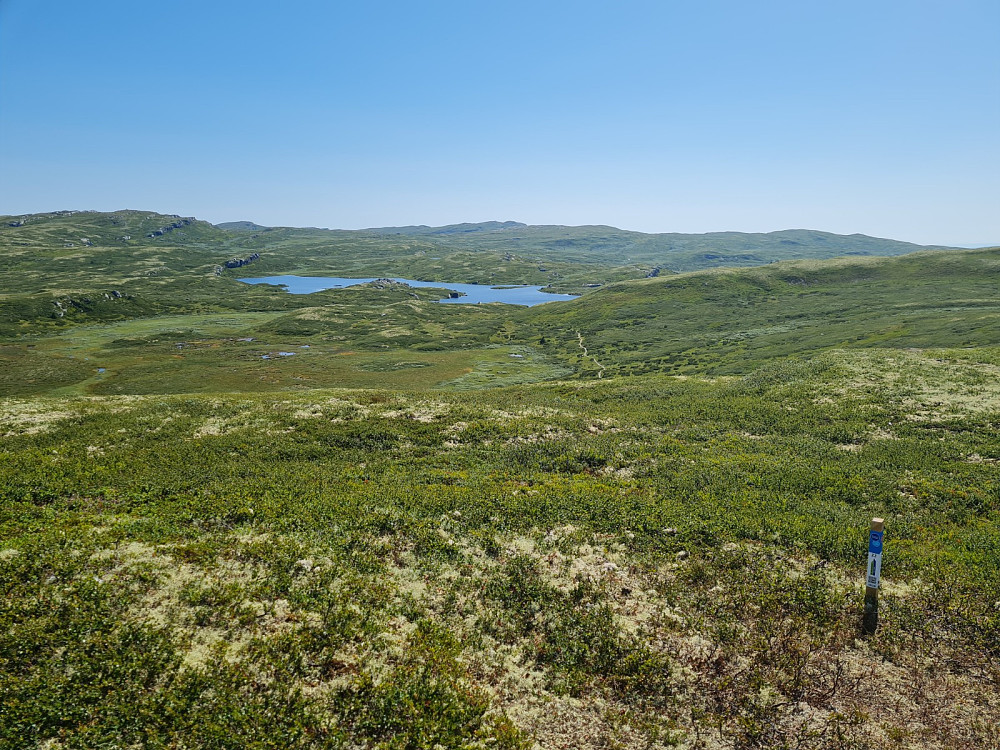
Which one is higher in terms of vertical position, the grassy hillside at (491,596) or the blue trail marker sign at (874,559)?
the blue trail marker sign at (874,559)

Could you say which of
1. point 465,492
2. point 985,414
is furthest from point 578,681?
point 985,414

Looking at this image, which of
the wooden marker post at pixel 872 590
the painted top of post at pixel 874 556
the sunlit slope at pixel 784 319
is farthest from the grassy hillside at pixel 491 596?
the sunlit slope at pixel 784 319

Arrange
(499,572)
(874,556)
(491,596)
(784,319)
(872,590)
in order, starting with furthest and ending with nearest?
(784,319)
(499,572)
(491,596)
(872,590)
(874,556)

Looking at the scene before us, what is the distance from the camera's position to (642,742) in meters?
10.5

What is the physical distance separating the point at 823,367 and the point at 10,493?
66.3m

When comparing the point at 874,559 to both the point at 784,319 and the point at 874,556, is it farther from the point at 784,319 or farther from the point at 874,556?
the point at 784,319

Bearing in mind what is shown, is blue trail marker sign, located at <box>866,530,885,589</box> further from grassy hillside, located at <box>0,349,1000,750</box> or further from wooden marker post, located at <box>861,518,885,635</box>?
grassy hillside, located at <box>0,349,1000,750</box>

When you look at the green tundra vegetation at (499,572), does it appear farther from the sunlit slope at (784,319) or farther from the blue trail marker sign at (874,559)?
the sunlit slope at (784,319)

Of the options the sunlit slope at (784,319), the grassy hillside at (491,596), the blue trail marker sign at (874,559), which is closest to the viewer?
the grassy hillside at (491,596)

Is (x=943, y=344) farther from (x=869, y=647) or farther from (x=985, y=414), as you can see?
(x=869, y=647)

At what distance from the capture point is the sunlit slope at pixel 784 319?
96.9m

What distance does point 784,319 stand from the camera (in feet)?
477

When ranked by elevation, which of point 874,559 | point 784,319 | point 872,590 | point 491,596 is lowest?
point 491,596

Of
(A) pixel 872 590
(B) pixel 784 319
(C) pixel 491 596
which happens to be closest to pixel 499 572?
(C) pixel 491 596
